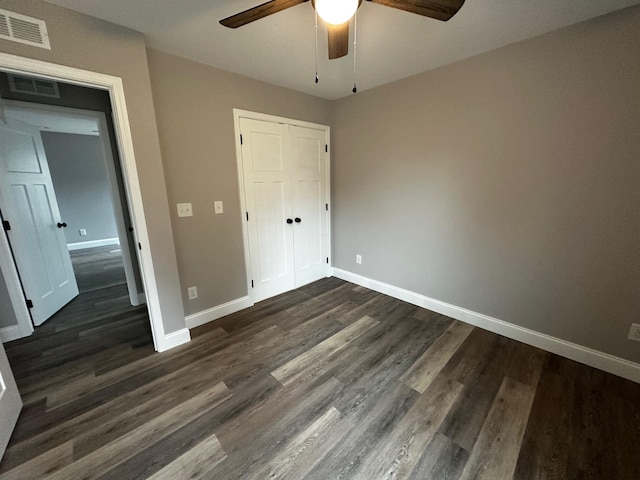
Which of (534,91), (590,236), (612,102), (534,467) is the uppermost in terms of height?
(534,91)

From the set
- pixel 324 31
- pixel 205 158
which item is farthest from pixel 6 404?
pixel 324 31

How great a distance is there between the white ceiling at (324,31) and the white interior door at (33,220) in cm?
189

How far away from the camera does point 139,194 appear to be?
188 cm

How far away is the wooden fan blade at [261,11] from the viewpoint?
1.22 meters

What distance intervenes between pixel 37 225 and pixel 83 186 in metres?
4.14

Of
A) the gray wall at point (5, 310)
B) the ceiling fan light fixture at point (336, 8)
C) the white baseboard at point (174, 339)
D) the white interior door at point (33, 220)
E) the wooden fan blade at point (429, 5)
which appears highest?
the wooden fan blade at point (429, 5)

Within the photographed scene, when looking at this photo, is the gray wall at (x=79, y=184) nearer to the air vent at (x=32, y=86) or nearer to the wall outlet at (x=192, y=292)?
the air vent at (x=32, y=86)

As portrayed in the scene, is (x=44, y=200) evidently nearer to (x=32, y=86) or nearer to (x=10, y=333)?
(x=32, y=86)

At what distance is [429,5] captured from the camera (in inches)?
47.4

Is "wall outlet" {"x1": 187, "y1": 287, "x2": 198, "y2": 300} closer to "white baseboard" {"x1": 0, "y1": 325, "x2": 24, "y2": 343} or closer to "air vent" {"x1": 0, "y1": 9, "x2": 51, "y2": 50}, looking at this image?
"white baseboard" {"x1": 0, "y1": 325, "x2": 24, "y2": 343}

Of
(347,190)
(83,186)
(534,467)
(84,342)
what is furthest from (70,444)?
(83,186)

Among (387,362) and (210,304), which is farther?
(210,304)

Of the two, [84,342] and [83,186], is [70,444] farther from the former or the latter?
[83,186]

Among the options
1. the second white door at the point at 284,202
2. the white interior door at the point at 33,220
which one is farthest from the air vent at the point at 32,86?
the second white door at the point at 284,202
